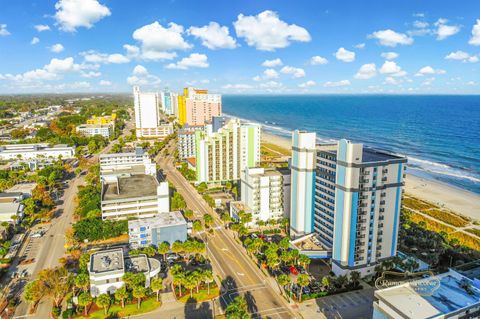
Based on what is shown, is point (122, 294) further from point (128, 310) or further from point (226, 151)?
point (226, 151)

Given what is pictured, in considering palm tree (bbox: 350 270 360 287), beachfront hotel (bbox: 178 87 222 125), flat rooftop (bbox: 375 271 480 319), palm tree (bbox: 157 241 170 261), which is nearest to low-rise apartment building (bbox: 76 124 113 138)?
beachfront hotel (bbox: 178 87 222 125)

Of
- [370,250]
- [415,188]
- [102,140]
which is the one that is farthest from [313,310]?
[102,140]

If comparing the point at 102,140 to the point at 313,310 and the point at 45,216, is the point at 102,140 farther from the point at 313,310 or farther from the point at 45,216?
the point at 313,310

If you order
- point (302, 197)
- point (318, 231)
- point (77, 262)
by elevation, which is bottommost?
point (77, 262)

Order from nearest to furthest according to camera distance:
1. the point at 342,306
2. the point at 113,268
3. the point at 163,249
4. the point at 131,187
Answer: the point at 342,306, the point at 113,268, the point at 163,249, the point at 131,187

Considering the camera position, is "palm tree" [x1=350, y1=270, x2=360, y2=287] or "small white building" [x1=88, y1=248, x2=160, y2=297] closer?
"small white building" [x1=88, y1=248, x2=160, y2=297]

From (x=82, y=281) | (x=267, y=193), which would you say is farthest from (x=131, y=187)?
(x=82, y=281)

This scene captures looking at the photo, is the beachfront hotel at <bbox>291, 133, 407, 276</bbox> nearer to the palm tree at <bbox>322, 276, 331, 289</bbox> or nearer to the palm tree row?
the palm tree at <bbox>322, 276, 331, 289</bbox>
